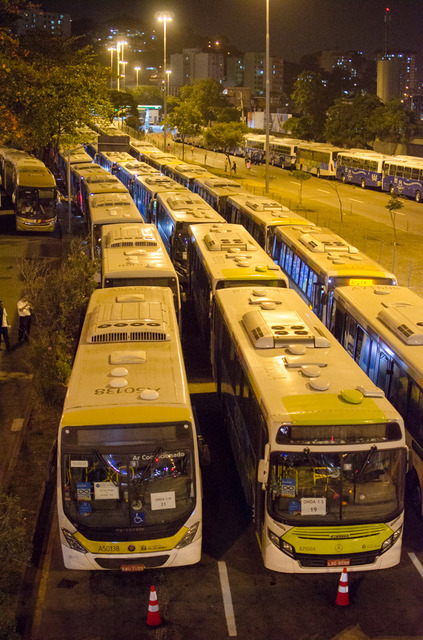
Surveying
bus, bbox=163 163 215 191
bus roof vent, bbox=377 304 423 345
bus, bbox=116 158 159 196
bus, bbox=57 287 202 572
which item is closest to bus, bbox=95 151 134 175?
bus, bbox=116 158 159 196

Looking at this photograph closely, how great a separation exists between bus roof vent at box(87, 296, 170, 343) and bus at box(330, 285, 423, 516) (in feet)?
11.5

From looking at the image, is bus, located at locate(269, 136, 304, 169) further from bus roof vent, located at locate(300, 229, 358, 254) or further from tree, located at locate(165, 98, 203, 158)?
bus roof vent, located at locate(300, 229, 358, 254)

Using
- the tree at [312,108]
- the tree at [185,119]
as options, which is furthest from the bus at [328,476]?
the tree at [312,108]

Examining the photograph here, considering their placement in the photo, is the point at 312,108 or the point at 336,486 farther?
the point at 312,108

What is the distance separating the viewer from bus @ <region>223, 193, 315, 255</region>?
21766 mm

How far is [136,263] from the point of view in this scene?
16203 millimetres

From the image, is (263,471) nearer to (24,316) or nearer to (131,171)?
(24,316)

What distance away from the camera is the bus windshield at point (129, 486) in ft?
27.6

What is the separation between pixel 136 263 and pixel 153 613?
929cm

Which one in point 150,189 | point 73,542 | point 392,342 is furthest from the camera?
point 150,189

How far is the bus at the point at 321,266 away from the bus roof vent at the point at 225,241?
1.34m

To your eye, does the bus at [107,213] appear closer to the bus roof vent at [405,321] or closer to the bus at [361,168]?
the bus roof vent at [405,321]

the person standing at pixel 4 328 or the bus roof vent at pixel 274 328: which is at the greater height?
the bus roof vent at pixel 274 328

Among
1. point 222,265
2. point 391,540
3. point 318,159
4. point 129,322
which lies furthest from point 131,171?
point 318,159
